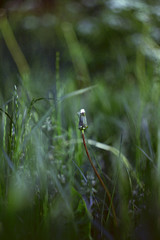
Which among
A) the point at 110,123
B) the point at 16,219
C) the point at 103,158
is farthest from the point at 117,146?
the point at 16,219

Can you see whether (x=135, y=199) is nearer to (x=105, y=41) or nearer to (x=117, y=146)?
(x=117, y=146)

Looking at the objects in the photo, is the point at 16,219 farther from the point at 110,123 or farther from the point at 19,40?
the point at 19,40

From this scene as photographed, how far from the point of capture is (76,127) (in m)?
0.97

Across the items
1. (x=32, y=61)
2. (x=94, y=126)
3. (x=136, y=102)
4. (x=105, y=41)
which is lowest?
(x=94, y=126)

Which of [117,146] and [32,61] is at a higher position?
[32,61]

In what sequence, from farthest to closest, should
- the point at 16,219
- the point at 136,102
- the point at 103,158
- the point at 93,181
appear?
the point at 136,102, the point at 103,158, the point at 93,181, the point at 16,219

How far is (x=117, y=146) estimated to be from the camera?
42.8 inches

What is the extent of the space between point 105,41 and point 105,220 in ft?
5.59

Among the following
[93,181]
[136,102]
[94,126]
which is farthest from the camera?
[136,102]

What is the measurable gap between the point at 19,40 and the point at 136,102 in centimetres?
103

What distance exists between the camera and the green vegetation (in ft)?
2.09

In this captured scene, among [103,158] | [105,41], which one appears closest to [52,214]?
[103,158]

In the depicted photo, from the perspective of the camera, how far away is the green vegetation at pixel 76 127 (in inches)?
25.1

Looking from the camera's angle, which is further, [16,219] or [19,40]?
[19,40]
